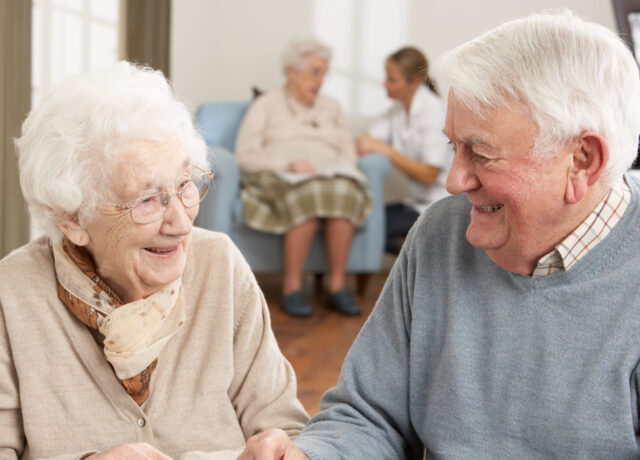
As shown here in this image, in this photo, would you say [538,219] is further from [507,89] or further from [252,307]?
[252,307]

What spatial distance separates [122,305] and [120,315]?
3cm

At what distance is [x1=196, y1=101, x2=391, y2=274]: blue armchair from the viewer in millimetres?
4133

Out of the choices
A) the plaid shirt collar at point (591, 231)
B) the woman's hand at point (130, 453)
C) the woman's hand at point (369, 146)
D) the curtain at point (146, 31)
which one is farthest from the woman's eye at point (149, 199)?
the curtain at point (146, 31)

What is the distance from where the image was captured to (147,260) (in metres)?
1.41

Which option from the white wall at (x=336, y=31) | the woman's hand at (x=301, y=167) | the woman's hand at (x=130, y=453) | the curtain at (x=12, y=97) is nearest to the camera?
the woman's hand at (x=130, y=453)

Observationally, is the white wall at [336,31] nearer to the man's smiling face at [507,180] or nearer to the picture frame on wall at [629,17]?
the picture frame on wall at [629,17]

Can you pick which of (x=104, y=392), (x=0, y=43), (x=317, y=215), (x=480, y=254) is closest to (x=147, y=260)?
(x=104, y=392)

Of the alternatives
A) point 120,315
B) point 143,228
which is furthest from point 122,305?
point 143,228

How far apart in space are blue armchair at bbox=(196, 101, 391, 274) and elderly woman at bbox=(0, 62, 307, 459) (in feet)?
8.50

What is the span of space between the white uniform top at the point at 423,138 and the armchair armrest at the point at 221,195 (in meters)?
1.01

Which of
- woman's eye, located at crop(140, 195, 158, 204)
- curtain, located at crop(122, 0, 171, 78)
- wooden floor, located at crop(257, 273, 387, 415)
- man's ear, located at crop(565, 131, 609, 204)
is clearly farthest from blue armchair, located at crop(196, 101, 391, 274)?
man's ear, located at crop(565, 131, 609, 204)

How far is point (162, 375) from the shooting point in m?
1.46

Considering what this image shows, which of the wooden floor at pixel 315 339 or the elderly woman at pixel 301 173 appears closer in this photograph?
the wooden floor at pixel 315 339

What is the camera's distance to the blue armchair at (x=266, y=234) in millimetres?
4133
